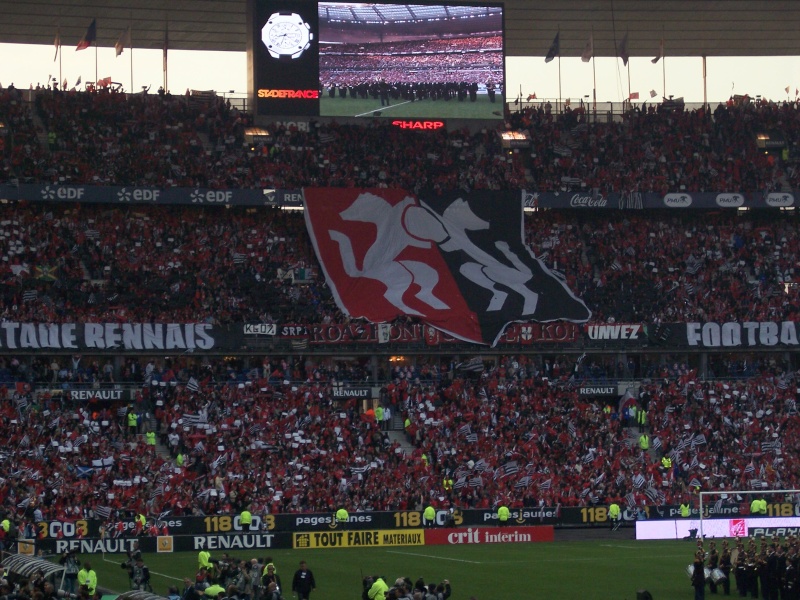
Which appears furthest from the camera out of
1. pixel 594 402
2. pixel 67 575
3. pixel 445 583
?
pixel 594 402

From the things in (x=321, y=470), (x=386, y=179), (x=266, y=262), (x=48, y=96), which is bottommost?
(x=321, y=470)

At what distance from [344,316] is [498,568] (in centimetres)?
Answer: 1986

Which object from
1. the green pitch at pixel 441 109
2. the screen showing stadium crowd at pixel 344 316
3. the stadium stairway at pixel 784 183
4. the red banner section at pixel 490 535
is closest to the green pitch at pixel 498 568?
the red banner section at pixel 490 535

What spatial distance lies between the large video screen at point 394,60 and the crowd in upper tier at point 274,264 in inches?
234

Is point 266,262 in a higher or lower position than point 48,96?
lower

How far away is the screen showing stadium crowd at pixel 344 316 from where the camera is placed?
154 feet

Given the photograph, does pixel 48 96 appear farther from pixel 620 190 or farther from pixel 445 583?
pixel 445 583

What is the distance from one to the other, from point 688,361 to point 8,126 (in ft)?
102

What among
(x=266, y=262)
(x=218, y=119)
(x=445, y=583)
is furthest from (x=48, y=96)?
(x=445, y=583)

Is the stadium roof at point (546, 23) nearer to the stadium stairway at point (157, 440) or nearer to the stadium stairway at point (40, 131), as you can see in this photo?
the stadium stairway at point (40, 131)

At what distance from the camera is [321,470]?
156 feet

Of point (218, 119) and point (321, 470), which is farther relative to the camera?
point (218, 119)

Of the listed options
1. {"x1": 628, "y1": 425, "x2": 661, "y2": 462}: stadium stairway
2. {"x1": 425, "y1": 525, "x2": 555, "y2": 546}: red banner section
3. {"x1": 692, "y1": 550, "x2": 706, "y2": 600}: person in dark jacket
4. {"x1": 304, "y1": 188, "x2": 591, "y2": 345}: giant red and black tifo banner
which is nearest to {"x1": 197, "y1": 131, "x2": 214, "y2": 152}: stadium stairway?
{"x1": 304, "y1": 188, "x2": 591, "y2": 345}: giant red and black tifo banner

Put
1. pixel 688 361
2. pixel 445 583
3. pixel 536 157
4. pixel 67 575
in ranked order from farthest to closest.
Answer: pixel 536 157 < pixel 688 361 < pixel 67 575 < pixel 445 583
